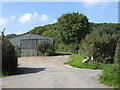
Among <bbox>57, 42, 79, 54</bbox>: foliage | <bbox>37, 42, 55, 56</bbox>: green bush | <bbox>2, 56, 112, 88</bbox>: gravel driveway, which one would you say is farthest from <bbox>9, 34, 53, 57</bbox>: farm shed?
<bbox>2, 56, 112, 88</bbox>: gravel driveway

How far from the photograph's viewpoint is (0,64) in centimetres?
1648

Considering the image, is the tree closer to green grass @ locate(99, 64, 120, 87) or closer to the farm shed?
the farm shed

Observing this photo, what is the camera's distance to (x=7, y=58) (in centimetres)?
1666

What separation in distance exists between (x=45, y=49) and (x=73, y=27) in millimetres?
13999

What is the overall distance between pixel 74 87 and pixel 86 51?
1353cm

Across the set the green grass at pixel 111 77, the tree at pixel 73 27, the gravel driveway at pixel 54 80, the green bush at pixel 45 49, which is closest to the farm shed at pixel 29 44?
the green bush at pixel 45 49

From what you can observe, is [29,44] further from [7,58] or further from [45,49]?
[7,58]

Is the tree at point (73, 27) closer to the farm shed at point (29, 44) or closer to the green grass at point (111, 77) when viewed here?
the farm shed at point (29, 44)

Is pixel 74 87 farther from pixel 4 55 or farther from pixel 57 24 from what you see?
pixel 57 24

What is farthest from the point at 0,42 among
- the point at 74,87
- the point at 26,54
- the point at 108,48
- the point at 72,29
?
the point at 72,29

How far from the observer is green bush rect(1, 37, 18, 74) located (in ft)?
54.1

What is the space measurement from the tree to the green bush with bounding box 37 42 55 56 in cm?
1236

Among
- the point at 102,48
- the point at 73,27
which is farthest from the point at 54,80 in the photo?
the point at 73,27

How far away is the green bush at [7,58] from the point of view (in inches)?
649
